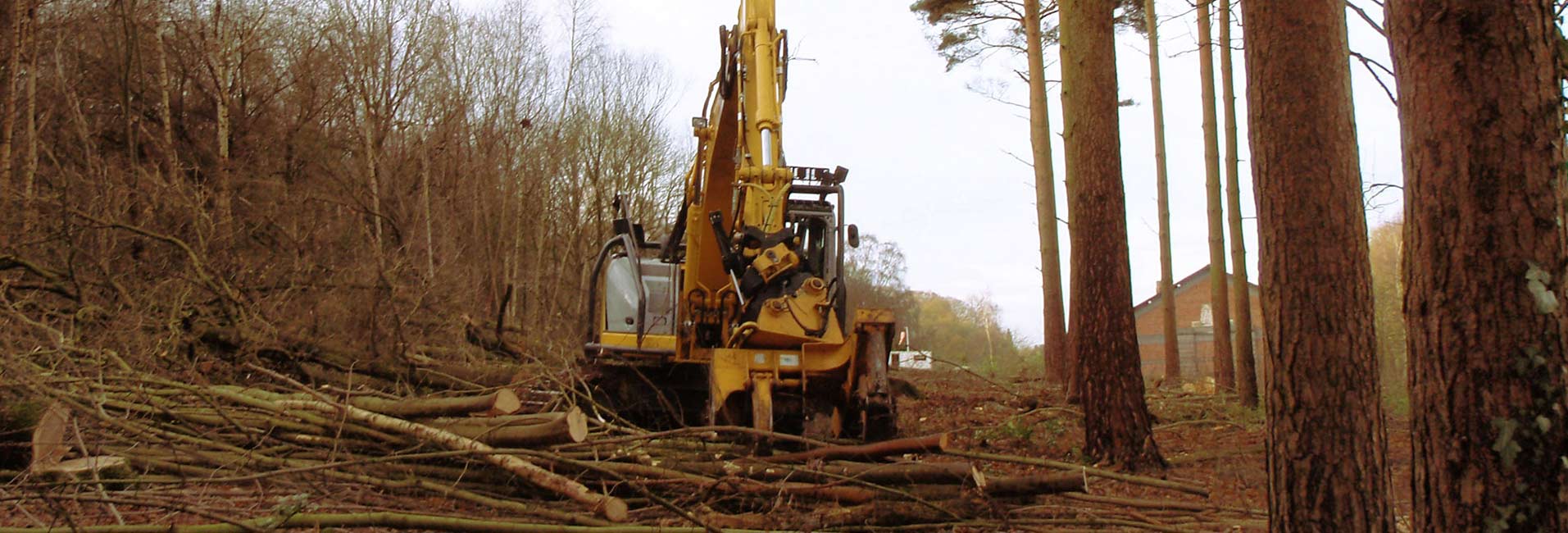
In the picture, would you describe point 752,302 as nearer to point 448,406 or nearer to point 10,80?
point 448,406

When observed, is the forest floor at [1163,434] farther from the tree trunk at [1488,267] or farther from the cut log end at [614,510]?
the tree trunk at [1488,267]

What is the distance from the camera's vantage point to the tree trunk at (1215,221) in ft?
52.5

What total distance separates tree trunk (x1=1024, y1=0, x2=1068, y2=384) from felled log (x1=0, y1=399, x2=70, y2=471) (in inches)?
527

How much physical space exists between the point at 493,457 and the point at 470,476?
31 cm

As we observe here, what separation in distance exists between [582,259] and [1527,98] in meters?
27.9

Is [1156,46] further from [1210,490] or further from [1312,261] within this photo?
[1312,261]

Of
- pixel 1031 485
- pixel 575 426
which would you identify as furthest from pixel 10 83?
pixel 1031 485

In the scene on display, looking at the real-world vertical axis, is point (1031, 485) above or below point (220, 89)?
below

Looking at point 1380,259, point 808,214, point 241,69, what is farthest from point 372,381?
point 1380,259

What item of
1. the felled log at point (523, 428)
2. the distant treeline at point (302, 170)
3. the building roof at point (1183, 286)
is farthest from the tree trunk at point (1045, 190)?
the building roof at point (1183, 286)

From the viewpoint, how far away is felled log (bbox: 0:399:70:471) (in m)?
6.27

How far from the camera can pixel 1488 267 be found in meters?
3.66

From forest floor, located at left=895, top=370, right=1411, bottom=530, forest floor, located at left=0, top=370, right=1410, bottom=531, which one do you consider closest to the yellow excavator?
forest floor, located at left=0, top=370, right=1410, bottom=531

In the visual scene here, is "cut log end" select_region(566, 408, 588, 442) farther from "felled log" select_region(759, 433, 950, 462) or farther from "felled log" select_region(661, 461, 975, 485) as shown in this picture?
"felled log" select_region(759, 433, 950, 462)
